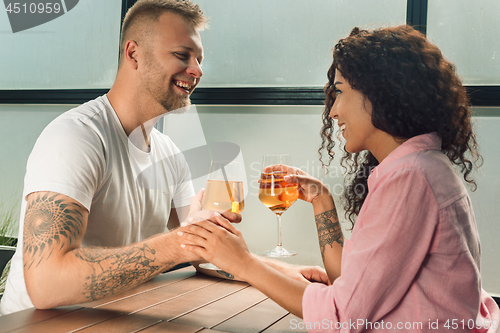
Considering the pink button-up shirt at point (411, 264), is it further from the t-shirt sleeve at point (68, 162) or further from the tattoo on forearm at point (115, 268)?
the t-shirt sleeve at point (68, 162)

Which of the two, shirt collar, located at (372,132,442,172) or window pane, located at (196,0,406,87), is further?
window pane, located at (196,0,406,87)

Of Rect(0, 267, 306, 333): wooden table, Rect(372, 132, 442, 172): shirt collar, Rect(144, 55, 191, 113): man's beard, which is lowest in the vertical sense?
Rect(0, 267, 306, 333): wooden table

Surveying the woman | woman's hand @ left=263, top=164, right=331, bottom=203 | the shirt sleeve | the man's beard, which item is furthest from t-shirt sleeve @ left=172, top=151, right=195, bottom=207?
the shirt sleeve

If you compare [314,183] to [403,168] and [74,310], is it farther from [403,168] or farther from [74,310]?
[74,310]

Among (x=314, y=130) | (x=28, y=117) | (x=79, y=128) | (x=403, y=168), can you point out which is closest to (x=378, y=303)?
(x=403, y=168)

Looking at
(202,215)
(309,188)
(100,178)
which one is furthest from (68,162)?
(309,188)

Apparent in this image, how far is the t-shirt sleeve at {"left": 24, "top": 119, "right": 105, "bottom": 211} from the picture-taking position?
127cm

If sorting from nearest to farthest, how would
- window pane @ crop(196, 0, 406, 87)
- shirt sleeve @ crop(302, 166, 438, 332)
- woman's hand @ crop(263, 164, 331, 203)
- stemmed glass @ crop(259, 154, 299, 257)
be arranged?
shirt sleeve @ crop(302, 166, 438, 332) < stemmed glass @ crop(259, 154, 299, 257) < woman's hand @ crop(263, 164, 331, 203) < window pane @ crop(196, 0, 406, 87)

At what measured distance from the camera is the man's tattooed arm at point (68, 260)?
3.84ft

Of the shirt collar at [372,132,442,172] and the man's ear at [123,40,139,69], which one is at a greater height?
the man's ear at [123,40,139,69]

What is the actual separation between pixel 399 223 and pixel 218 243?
18.8 inches

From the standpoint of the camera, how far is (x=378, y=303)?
37.5 inches

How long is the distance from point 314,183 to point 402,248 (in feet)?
2.48

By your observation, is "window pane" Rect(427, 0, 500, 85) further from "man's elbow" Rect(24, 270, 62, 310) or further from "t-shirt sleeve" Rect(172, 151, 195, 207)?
"man's elbow" Rect(24, 270, 62, 310)
